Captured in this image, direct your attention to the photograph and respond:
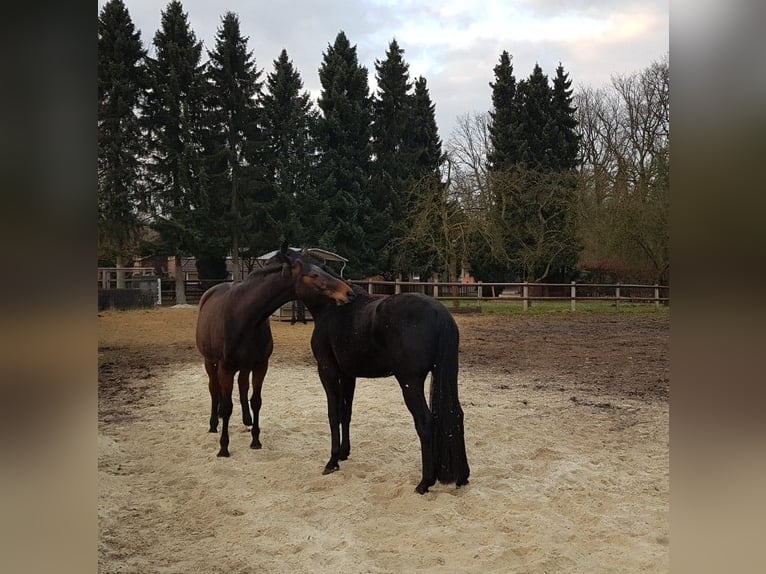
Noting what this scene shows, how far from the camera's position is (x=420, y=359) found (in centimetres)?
323

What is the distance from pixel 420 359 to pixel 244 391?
7.00ft

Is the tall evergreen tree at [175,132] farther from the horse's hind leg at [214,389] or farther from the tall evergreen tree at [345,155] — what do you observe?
the horse's hind leg at [214,389]

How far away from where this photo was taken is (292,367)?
8.35 metres

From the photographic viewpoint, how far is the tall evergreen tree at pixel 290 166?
19391 millimetres

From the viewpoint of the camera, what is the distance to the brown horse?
3.63 m

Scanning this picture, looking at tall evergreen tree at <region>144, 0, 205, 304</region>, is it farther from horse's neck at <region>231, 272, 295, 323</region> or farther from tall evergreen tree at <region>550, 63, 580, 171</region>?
tall evergreen tree at <region>550, 63, 580, 171</region>

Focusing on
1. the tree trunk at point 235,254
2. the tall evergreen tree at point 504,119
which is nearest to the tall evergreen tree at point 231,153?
the tree trunk at point 235,254

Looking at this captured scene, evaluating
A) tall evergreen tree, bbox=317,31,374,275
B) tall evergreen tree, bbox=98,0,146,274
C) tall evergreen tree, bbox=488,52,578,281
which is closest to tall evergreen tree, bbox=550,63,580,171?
tall evergreen tree, bbox=488,52,578,281

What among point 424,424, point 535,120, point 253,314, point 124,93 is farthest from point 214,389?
point 535,120

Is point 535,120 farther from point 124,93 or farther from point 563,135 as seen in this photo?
point 124,93

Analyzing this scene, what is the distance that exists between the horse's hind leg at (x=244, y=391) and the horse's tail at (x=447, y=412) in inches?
72.5

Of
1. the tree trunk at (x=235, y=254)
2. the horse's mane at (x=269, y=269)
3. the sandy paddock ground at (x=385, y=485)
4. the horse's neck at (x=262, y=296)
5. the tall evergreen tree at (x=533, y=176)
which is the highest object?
the tall evergreen tree at (x=533, y=176)
